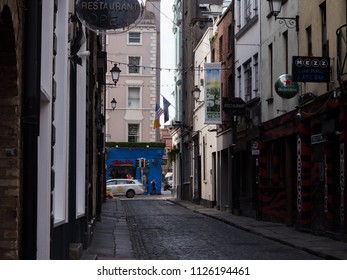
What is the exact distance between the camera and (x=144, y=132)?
64.7 meters

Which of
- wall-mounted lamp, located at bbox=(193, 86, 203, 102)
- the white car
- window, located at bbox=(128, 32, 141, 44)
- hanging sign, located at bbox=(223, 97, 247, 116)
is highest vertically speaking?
window, located at bbox=(128, 32, 141, 44)

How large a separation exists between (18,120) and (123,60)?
190 ft

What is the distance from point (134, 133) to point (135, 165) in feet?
11.3

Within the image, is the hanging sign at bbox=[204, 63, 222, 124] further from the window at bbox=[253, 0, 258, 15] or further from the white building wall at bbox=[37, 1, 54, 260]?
the white building wall at bbox=[37, 1, 54, 260]

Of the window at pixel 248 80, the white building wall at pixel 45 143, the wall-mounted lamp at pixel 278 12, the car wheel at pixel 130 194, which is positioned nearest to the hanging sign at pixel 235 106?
the window at pixel 248 80

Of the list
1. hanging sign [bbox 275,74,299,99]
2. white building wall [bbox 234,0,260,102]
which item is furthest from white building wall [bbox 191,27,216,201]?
hanging sign [bbox 275,74,299,99]

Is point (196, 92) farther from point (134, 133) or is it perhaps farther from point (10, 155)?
point (10, 155)

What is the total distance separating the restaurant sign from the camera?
10055mm

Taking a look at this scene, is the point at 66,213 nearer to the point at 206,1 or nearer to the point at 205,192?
the point at 205,192

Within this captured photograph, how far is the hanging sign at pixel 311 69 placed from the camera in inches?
697

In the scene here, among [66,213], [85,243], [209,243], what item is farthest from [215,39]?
[66,213]

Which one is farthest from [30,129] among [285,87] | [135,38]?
[135,38]

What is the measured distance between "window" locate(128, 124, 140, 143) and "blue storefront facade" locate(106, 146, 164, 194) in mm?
2394

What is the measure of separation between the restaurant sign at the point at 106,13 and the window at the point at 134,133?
5446 cm
